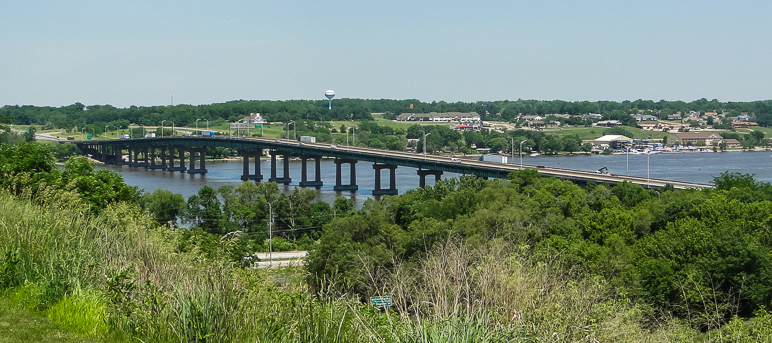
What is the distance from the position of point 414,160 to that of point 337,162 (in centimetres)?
1247

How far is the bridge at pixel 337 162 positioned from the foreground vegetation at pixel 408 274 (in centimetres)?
2025

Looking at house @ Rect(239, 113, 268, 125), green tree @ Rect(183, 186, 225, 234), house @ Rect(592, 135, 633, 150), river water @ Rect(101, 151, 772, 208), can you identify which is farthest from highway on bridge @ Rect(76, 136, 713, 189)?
house @ Rect(592, 135, 633, 150)

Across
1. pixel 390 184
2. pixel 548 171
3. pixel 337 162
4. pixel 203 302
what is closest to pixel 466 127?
pixel 337 162

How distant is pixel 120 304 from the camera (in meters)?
8.16

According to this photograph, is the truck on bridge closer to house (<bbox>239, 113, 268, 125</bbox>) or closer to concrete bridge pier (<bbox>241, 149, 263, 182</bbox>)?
concrete bridge pier (<bbox>241, 149, 263, 182</bbox>)

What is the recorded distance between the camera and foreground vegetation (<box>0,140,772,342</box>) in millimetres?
7508

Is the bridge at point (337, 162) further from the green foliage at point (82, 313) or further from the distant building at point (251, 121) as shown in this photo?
the green foliage at point (82, 313)

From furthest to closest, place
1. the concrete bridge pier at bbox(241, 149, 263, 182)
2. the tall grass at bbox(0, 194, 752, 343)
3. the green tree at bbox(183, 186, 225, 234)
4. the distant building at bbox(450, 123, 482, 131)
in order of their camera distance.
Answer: the distant building at bbox(450, 123, 482, 131), the concrete bridge pier at bbox(241, 149, 263, 182), the green tree at bbox(183, 186, 225, 234), the tall grass at bbox(0, 194, 752, 343)

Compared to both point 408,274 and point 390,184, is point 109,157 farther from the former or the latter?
point 408,274

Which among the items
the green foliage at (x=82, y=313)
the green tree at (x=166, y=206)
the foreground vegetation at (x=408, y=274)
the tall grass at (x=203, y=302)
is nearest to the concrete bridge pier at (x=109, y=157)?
the green tree at (x=166, y=206)

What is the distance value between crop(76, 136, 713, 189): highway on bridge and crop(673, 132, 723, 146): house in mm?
92919

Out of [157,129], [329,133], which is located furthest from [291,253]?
[157,129]

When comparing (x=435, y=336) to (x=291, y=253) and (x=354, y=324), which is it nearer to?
(x=354, y=324)

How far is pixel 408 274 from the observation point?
22.2 metres
